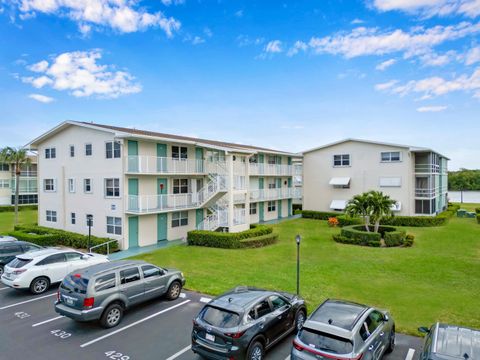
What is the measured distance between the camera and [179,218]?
Result: 25.3 metres

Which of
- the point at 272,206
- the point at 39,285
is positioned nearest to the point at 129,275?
the point at 39,285

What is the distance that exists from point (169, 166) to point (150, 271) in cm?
1272

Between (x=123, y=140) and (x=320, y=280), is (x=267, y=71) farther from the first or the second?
(x=320, y=280)

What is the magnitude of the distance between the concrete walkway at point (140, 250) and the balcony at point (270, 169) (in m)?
11.6

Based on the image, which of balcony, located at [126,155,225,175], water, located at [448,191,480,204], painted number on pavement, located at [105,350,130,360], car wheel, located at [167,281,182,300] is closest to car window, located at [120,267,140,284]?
car wheel, located at [167,281,182,300]

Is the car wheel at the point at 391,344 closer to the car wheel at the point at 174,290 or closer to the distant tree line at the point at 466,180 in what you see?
the car wheel at the point at 174,290

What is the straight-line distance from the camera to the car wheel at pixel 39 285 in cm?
1308

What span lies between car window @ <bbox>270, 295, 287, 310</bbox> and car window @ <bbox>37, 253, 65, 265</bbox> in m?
10.3

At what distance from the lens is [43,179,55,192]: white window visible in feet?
87.0

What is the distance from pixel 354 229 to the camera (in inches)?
995

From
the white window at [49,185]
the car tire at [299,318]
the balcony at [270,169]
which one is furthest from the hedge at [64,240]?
the balcony at [270,169]

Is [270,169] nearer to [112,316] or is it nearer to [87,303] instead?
[112,316]

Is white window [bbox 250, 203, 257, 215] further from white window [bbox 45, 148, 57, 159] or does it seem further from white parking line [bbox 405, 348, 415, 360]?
white parking line [bbox 405, 348, 415, 360]

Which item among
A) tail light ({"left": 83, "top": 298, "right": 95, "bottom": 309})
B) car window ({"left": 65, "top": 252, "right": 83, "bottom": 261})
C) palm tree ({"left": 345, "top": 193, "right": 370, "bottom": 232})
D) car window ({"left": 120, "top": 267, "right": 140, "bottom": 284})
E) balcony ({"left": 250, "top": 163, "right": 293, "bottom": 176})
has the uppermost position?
balcony ({"left": 250, "top": 163, "right": 293, "bottom": 176})
